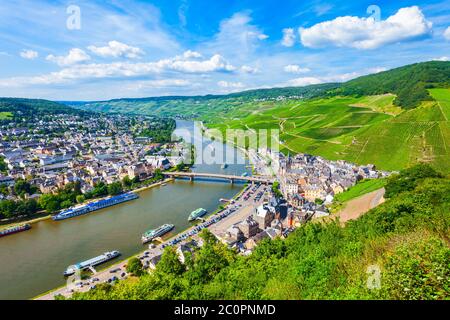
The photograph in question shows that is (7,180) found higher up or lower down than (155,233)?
higher up

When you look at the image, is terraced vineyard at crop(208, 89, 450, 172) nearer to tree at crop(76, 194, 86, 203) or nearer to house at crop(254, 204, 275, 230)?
house at crop(254, 204, 275, 230)

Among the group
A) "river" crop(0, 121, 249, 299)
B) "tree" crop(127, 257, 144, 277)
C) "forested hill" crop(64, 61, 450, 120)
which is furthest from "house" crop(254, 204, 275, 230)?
"forested hill" crop(64, 61, 450, 120)

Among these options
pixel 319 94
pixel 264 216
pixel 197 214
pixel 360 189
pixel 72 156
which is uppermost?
pixel 319 94

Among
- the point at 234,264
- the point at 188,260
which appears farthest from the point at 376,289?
the point at 188,260

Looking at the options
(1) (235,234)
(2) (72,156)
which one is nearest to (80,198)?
(1) (235,234)

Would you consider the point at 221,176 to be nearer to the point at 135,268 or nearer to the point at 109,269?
the point at 109,269

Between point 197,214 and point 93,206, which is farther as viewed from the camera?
point 93,206
